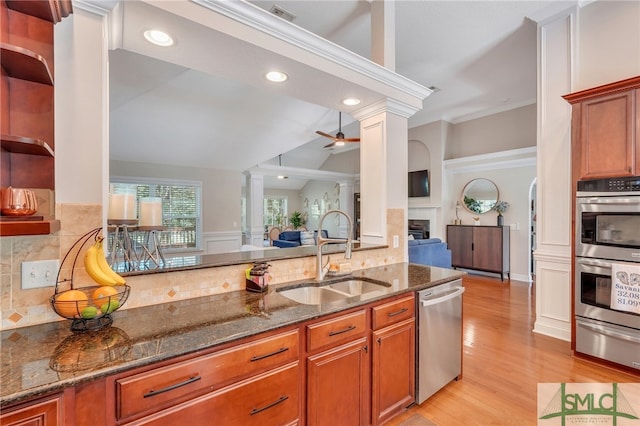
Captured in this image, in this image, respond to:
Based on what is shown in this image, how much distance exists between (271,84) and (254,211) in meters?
5.45

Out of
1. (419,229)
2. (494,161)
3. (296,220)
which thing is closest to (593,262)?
(494,161)

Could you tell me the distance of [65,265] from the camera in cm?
136

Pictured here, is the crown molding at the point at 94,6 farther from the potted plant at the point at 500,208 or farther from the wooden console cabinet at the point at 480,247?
the potted plant at the point at 500,208

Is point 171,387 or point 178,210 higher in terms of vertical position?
point 178,210

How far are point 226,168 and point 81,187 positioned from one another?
18.6 ft

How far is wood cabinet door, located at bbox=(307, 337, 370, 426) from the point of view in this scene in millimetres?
1508

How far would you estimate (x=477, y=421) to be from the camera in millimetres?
1974

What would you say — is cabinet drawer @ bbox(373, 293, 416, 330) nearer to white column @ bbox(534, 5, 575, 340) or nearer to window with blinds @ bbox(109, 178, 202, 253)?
white column @ bbox(534, 5, 575, 340)

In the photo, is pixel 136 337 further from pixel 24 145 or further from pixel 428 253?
pixel 428 253

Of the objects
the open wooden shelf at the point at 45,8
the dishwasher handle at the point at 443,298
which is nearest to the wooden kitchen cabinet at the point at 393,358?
the dishwasher handle at the point at 443,298

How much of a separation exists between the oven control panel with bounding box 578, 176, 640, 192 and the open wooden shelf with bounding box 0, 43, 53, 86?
3669 millimetres

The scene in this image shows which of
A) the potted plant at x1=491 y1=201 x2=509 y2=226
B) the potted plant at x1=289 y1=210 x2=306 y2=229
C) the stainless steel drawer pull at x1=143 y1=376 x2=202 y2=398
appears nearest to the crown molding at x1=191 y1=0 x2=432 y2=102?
the stainless steel drawer pull at x1=143 y1=376 x2=202 y2=398

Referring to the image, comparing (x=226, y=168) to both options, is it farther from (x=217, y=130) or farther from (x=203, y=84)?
(x=203, y=84)

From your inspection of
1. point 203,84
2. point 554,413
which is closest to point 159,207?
point 554,413
